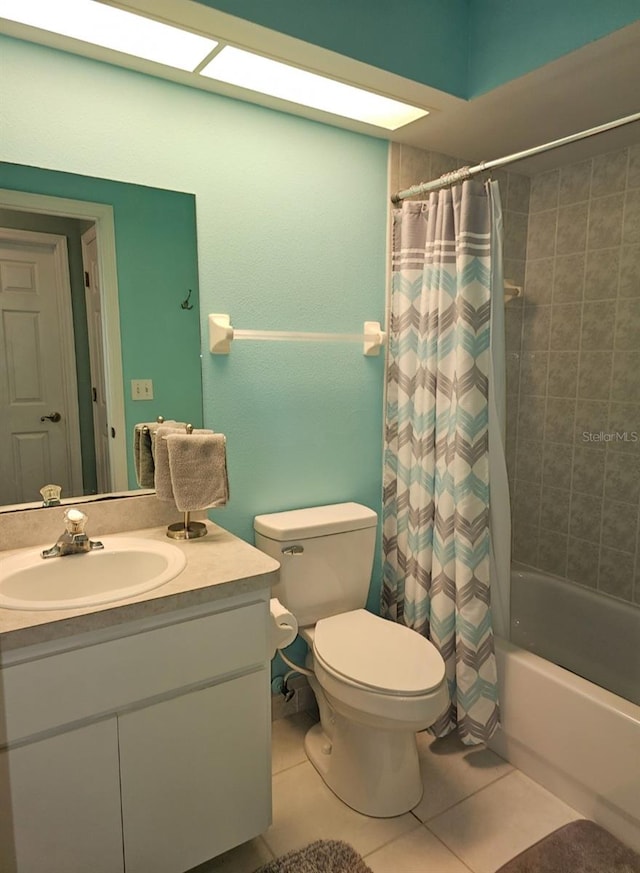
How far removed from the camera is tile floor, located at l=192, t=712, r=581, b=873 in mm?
1559

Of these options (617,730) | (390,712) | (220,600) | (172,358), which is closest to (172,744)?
(220,600)

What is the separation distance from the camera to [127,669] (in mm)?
1248

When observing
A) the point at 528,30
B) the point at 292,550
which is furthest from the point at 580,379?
the point at 292,550

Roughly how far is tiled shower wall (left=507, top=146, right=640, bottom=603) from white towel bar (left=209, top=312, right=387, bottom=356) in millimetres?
904

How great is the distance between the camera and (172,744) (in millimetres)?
1335

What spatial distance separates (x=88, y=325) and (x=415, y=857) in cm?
177

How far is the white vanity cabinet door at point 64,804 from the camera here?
115 cm

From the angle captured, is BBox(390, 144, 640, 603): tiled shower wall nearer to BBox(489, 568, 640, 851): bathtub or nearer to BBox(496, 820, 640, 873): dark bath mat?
BBox(489, 568, 640, 851): bathtub

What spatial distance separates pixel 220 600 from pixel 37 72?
146 centimetres

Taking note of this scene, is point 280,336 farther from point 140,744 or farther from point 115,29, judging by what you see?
point 140,744

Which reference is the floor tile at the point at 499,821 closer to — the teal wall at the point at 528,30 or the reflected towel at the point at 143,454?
the reflected towel at the point at 143,454

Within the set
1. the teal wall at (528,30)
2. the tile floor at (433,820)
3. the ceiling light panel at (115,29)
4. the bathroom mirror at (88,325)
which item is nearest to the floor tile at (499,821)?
the tile floor at (433,820)

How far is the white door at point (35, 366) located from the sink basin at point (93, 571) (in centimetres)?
23

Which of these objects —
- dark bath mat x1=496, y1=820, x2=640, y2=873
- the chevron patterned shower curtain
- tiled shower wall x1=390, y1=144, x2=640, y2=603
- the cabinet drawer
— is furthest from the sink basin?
tiled shower wall x1=390, y1=144, x2=640, y2=603
